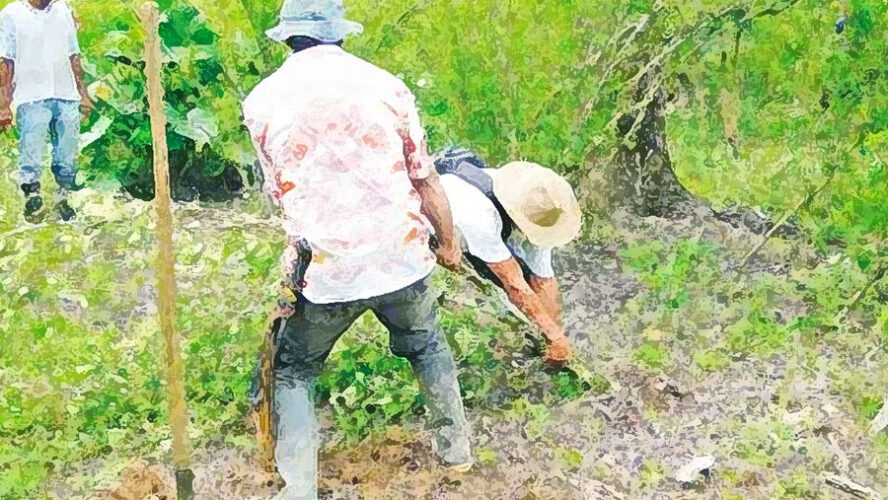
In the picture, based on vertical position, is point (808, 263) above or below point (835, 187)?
below

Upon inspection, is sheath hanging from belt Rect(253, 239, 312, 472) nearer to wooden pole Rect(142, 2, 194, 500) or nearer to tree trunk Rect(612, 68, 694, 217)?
wooden pole Rect(142, 2, 194, 500)

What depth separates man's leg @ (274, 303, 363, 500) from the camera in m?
2.91

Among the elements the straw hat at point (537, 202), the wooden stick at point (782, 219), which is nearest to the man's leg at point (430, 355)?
the straw hat at point (537, 202)

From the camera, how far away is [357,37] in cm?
504

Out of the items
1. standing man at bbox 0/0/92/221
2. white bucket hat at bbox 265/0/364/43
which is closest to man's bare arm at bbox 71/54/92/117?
standing man at bbox 0/0/92/221

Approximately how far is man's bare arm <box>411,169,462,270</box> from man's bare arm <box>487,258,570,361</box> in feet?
1.93

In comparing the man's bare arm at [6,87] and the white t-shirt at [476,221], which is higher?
the white t-shirt at [476,221]

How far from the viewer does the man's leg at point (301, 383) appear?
2908 mm

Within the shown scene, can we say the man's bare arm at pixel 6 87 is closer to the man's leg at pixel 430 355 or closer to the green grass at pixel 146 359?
the green grass at pixel 146 359

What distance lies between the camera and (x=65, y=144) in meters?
6.02

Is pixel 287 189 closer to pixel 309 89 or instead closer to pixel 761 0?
pixel 309 89

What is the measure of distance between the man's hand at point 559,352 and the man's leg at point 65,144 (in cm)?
328

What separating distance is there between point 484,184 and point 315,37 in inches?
46.4

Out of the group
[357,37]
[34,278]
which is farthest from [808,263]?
[34,278]
